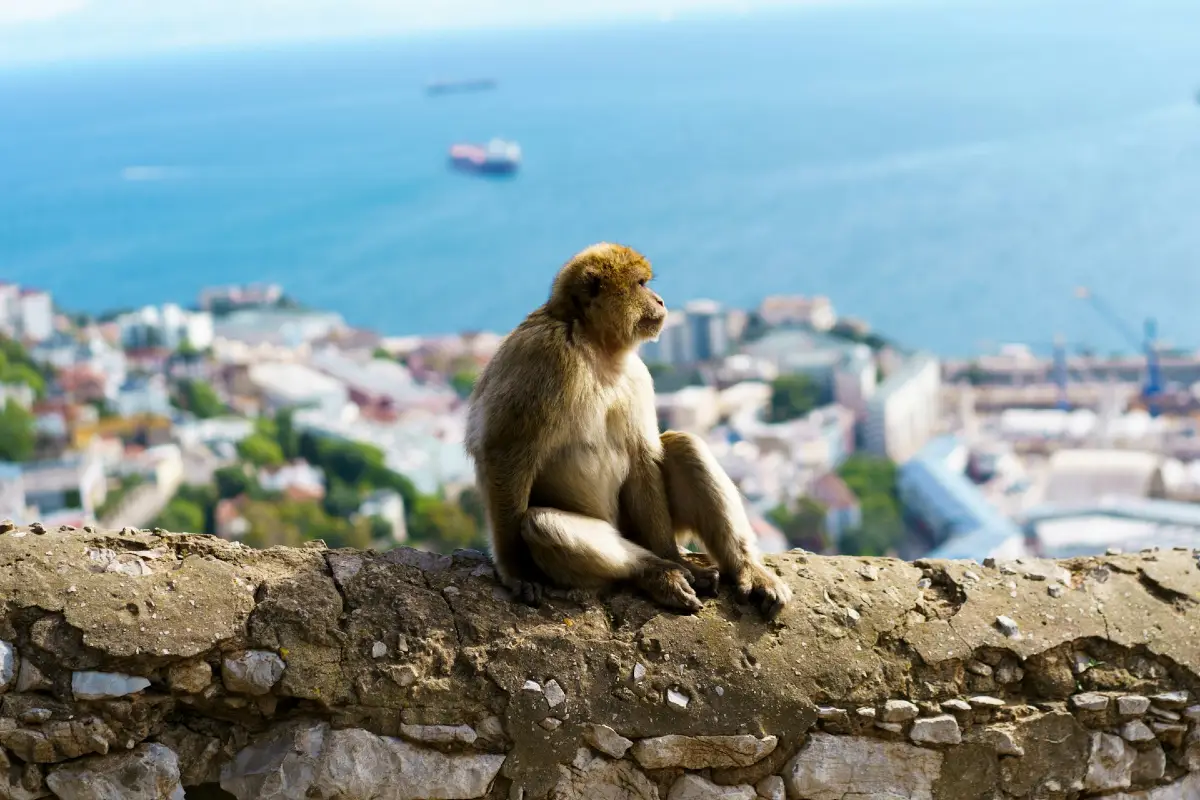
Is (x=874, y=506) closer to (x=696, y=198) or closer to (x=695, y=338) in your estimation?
(x=695, y=338)

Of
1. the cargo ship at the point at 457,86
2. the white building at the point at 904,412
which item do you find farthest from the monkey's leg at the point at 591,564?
the cargo ship at the point at 457,86

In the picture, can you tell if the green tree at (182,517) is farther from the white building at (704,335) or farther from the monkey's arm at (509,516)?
the monkey's arm at (509,516)

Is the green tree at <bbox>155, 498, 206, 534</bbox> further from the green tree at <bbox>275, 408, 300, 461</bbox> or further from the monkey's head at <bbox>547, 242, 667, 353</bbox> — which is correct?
the monkey's head at <bbox>547, 242, 667, 353</bbox>

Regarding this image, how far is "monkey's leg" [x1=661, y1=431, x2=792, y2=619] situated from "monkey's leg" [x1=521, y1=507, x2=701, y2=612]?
0.16 metres

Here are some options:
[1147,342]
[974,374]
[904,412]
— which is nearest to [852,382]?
[904,412]

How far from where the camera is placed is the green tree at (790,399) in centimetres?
6003

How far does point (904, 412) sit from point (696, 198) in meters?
50.0

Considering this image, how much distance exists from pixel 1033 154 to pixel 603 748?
117 m

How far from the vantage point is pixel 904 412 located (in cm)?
5994

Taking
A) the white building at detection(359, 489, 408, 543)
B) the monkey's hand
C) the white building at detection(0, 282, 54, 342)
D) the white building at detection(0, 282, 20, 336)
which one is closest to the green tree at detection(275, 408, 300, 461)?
the white building at detection(359, 489, 408, 543)

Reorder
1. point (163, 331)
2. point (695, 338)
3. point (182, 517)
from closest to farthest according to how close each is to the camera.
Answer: point (182, 517), point (695, 338), point (163, 331)

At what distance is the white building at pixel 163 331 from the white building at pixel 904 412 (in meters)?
32.6

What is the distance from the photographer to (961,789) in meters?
3.38

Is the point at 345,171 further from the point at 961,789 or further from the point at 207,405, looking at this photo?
the point at 961,789
